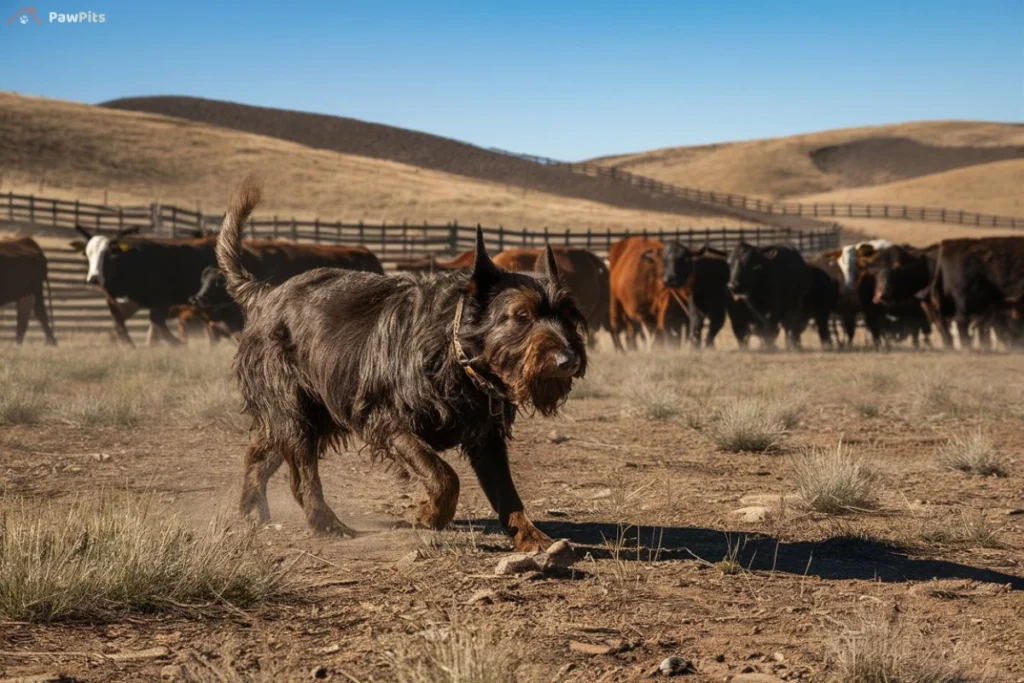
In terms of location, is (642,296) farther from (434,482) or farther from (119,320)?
(434,482)

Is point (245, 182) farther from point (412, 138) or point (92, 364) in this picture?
point (412, 138)

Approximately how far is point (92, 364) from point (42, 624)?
1220cm

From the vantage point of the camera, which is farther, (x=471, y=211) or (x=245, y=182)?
(x=471, y=211)

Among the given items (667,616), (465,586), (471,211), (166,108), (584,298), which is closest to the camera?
(667,616)

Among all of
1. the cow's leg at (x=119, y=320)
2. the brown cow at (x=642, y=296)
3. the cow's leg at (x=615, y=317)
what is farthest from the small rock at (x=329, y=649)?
the cow's leg at (x=615, y=317)

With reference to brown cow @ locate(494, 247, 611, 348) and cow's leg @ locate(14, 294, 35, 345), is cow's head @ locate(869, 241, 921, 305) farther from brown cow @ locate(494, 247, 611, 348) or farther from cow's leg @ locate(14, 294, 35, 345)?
cow's leg @ locate(14, 294, 35, 345)

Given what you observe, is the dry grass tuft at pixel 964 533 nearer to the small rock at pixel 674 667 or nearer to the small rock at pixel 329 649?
the small rock at pixel 674 667

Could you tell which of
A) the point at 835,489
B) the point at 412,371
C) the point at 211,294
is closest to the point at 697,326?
the point at 211,294

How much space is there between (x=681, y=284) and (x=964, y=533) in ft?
54.1

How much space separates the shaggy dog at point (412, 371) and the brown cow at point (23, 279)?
16.8 metres

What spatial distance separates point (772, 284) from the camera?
924 inches

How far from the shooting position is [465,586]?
5070 millimetres

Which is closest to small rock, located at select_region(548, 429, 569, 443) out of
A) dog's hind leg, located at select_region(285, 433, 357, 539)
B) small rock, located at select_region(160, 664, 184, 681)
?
dog's hind leg, located at select_region(285, 433, 357, 539)

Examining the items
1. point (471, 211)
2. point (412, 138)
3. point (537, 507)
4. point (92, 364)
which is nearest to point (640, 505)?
point (537, 507)
